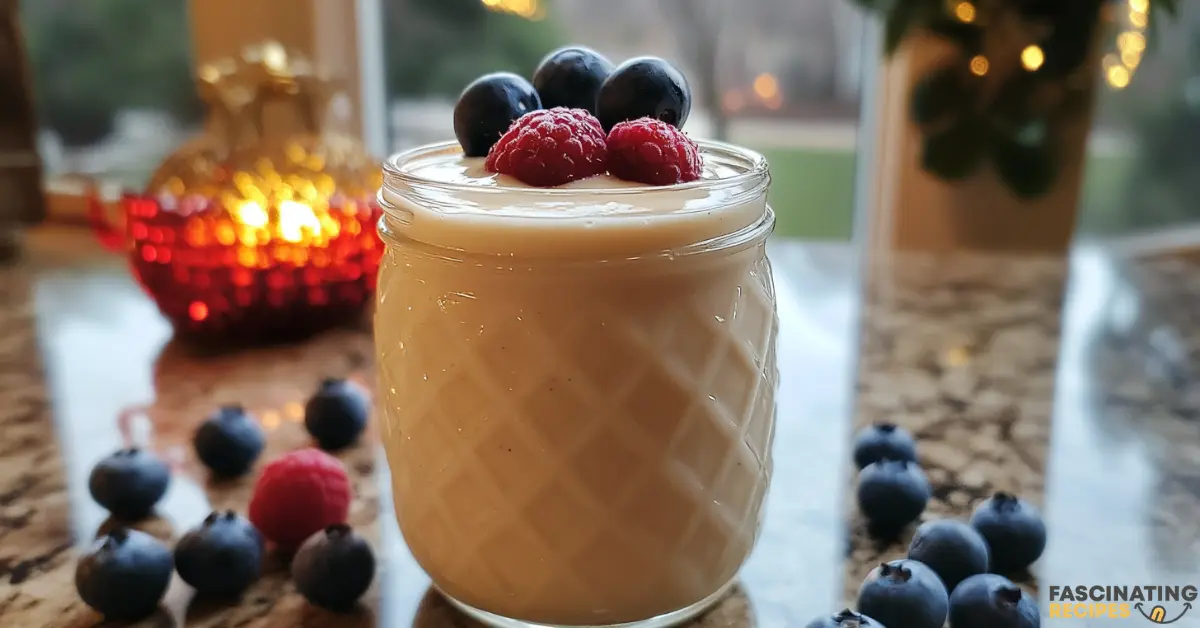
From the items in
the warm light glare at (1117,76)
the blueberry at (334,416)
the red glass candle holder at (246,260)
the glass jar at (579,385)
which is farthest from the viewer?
the warm light glare at (1117,76)

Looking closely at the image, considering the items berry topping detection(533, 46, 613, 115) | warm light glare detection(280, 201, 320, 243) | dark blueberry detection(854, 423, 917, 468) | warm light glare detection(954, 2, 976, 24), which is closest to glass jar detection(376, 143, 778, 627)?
berry topping detection(533, 46, 613, 115)

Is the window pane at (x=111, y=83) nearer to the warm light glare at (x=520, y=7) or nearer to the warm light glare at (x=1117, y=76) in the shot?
the warm light glare at (x=520, y=7)

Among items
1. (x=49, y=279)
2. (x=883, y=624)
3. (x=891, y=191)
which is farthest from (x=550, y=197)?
(x=891, y=191)

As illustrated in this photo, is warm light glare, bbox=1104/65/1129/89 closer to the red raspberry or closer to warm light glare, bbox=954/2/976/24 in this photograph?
warm light glare, bbox=954/2/976/24

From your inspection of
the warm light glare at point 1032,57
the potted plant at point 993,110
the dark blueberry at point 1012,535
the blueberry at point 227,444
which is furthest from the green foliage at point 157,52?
the dark blueberry at point 1012,535

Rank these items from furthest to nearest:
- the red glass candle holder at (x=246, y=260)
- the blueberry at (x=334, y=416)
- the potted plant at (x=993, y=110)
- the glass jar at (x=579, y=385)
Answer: the potted plant at (x=993, y=110), the red glass candle holder at (x=246, y=260), the blueberry at (x=334, y=416), the glass jar at (x=579, y=385)

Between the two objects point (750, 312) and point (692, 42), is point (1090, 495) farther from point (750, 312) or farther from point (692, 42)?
point (692, 42)
